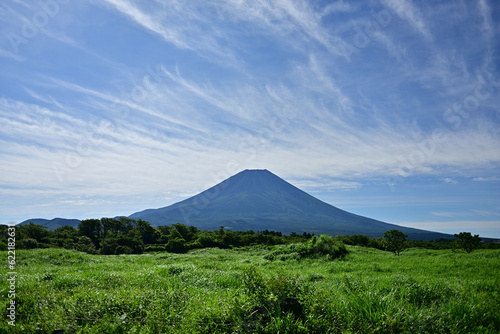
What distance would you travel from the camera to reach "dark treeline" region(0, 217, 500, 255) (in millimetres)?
38188

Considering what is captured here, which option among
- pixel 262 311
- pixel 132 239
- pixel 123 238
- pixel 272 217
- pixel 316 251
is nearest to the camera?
pixel 262 311

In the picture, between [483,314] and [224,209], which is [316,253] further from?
[224,209]

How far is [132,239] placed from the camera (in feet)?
147

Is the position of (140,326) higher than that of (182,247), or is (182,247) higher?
(140,326)

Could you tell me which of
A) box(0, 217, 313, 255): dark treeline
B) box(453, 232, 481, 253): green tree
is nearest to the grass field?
box(453, 232, 481, 253): green tree

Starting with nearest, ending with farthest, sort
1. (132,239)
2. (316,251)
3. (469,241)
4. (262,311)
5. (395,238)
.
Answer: (262,311), (316,251), (469,241), (395,238), (132,239)

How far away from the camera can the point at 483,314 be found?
544 centimetres

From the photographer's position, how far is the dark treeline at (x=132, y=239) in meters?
38.2

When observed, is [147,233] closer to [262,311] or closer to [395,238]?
[395,238]

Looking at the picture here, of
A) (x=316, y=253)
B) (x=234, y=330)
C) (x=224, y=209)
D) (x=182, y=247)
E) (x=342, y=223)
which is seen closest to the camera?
(x=234, y=330)

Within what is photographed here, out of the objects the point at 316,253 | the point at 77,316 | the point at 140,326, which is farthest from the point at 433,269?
the point at 77,316

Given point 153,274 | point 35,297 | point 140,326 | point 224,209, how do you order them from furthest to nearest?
point 224,209 < point 153,274 < point 35,297 < point 140,326

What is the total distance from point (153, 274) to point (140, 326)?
527cm

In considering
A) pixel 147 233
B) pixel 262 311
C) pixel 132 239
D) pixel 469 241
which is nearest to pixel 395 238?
pixel 469 241
